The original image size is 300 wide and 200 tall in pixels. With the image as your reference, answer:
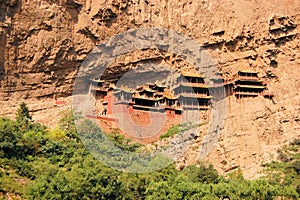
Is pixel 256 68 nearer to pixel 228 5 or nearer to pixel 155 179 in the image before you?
pixel 228 5

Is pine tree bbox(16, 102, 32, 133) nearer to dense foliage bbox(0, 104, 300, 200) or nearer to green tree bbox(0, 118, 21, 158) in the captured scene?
dense foliage bbox(0, 104, 300, 200)

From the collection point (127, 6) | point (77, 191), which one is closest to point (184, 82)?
point (127, 6)

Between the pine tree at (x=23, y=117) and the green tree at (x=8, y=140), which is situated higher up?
the pine tree at (x=23, y=117)

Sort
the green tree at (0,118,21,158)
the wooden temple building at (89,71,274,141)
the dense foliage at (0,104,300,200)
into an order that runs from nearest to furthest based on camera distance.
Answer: the dense foliage at (0,104,300,200) < the green tree at (0,118,21,158) < the wooden temple building at (89,71,274,141)

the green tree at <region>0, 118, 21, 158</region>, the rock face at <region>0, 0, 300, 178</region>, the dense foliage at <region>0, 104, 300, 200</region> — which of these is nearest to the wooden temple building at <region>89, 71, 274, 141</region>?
the rock face at <region>0, 0, 300, 178</region>

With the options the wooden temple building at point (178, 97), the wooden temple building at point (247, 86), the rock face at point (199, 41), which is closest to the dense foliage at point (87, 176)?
the rock face at point (199, 41)

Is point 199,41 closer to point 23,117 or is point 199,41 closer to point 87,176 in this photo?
point 23,117

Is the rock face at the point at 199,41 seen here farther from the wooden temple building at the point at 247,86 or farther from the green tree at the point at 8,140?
the green tree at the point at 8,140
